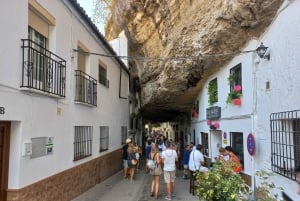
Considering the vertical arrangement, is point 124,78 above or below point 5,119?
above

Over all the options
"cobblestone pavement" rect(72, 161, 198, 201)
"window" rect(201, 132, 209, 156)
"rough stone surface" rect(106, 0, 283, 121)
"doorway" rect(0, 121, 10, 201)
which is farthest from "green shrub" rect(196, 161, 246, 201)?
"window" rect(201, 132, 209, 156)

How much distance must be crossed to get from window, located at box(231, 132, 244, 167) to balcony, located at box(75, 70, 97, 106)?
4909 millimetres

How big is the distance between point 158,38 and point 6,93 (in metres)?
10.3

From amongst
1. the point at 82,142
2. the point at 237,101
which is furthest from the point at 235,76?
the point at 82,142

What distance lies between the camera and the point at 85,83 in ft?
36.3

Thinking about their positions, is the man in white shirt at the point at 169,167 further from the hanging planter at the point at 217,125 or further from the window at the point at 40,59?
the window at the point at 40,59

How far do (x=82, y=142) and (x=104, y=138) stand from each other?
11.3 ft

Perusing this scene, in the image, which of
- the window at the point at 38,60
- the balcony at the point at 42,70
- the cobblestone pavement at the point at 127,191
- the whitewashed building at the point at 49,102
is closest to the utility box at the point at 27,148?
the whitewashed building at the point at 49,102

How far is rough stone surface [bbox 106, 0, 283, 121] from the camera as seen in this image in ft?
30.5

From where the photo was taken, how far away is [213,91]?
13.8 m

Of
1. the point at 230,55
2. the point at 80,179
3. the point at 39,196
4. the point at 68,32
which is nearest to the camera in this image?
the point at 39,196

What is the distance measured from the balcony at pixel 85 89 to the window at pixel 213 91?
4.75 meters

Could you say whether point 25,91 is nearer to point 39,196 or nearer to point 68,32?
point 39,196

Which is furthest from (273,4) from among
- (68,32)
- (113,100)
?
(113,100)
